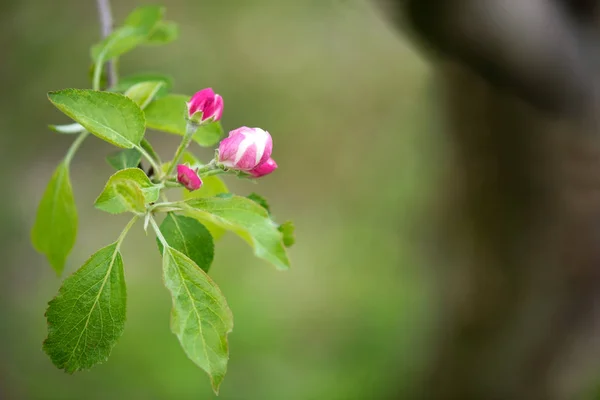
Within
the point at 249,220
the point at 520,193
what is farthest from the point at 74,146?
the point at 520,193

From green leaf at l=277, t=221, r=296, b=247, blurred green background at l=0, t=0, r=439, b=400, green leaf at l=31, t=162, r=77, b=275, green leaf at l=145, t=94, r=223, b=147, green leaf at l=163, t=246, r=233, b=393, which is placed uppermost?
green leaf at l=145, t=94, r=223, b=147

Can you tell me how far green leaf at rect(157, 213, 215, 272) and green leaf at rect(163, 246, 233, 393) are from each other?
37 millimetres

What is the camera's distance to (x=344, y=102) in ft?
12.3

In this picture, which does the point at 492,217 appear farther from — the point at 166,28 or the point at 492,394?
the point at 166,28

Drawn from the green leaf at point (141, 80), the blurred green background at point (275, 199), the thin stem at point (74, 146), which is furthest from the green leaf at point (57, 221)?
the blurred green background at point (275, 199)

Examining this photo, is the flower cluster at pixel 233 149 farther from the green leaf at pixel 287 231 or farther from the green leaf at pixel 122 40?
the green leaf at pixel 122 40

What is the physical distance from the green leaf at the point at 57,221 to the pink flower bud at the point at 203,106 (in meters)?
0.23

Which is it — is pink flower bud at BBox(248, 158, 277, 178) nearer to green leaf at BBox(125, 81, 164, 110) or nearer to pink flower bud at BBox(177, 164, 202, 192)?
pink flower bud at BBox(177, 164, 202, 192)

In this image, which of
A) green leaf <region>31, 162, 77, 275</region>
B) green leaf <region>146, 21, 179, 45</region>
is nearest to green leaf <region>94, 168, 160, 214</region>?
green leaf <region>31, 162, 77, 275</region>

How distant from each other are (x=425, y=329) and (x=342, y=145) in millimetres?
1326

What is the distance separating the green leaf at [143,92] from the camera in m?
0.68

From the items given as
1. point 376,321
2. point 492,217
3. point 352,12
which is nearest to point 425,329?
point 376,321

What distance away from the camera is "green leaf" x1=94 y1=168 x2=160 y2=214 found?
0.51 metres

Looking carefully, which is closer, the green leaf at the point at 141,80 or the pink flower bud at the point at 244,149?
the pink flower bud at the point at 244,149
